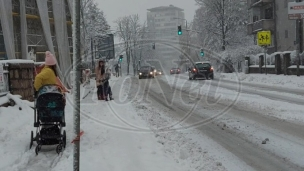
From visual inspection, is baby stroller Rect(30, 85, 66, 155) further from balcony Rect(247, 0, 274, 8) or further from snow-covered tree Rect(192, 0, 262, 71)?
snow-covered tree Rect(192, 0, 262, 71)

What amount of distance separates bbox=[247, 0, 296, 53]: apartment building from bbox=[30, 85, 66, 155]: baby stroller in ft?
122

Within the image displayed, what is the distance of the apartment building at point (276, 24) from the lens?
41.0 m

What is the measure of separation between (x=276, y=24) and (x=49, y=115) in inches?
1655

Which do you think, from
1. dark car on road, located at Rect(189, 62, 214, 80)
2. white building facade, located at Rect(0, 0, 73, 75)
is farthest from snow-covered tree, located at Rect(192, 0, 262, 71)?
white building facade, located at Rect(0, 0, 73, 75)

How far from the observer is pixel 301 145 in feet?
24.0

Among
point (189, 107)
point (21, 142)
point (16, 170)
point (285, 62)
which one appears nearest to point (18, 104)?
point (21, 142)

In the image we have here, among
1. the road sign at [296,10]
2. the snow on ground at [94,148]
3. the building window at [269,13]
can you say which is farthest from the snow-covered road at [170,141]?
the building window at [269,13]

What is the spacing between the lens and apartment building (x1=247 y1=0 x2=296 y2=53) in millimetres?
40987

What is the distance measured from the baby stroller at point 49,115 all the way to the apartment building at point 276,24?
122 feet

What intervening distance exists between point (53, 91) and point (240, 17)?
54.3 metres

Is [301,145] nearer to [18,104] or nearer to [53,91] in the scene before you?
[53,91]

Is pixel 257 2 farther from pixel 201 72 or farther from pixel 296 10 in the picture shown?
pixel 296 10

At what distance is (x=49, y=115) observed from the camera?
22.1ft

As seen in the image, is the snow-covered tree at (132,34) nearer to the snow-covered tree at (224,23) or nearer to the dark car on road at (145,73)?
the snow-covered tree at (224,23)
